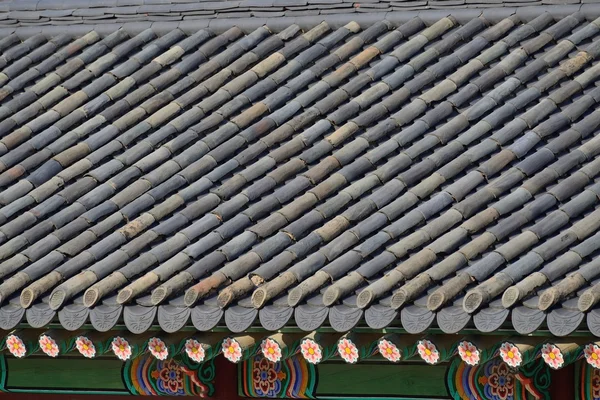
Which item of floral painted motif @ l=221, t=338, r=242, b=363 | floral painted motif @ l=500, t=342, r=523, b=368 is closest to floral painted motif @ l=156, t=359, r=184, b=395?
floral painted motif @ l=221, t=338, r=242, b=363

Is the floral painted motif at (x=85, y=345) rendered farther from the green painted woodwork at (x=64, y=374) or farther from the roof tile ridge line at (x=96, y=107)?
the roof tile ridge line at (x=96, y=107)

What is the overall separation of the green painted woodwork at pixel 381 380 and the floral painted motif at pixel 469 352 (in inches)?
31.6

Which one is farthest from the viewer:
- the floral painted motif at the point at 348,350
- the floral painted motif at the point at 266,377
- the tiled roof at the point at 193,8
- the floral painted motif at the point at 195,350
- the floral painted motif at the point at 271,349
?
the tiled roof at the point at 193,8

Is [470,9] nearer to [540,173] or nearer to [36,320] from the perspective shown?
[540,173]

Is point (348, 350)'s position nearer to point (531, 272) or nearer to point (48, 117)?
point (531, 272)

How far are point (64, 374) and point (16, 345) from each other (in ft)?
2.77

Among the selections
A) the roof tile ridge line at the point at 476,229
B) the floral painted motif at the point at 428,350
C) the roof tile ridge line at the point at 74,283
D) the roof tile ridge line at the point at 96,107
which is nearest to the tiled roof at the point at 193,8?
the roof tile ridge line at the point at 96,107

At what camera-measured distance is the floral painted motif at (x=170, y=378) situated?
6895 mm

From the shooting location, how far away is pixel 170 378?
692 centimetres

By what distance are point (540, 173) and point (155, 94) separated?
2.86 m

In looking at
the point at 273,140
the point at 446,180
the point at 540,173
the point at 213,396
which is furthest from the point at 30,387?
the point at 540,173

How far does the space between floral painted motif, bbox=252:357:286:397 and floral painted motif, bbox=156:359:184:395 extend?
45cm

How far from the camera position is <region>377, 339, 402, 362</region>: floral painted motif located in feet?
18.6

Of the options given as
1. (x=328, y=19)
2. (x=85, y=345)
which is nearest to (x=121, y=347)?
(x=85, y=345)
